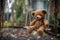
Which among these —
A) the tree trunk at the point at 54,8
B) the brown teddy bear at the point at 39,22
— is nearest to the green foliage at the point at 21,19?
the brown teddy bear at the point at 39,22

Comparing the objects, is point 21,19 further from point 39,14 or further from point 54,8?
point 54,8

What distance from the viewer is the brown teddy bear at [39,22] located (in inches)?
80.9

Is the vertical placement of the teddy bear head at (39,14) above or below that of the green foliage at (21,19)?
above

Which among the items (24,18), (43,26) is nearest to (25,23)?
(24,18)

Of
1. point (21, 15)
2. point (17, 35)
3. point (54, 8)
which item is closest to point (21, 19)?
point (21, 15)

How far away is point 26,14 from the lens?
6.90 feet

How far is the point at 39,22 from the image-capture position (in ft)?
6.83

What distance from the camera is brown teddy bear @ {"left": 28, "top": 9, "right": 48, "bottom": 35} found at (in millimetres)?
2055

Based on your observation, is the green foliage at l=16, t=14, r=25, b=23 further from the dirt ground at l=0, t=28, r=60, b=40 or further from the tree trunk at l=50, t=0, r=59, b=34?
the tree trunk at l=50, t=0, r=59, b=34

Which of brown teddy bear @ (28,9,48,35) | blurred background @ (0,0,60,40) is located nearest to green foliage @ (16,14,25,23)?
blurred background @ (0,0,60,40)

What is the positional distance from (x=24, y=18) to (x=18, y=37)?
227 mm

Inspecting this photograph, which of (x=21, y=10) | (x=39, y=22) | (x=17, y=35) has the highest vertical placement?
(x=21, y=10)

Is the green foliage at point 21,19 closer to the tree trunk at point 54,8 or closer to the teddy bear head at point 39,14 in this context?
the teddy bear head at point 39,14

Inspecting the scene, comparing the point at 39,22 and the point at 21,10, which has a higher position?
the point at 21,10
